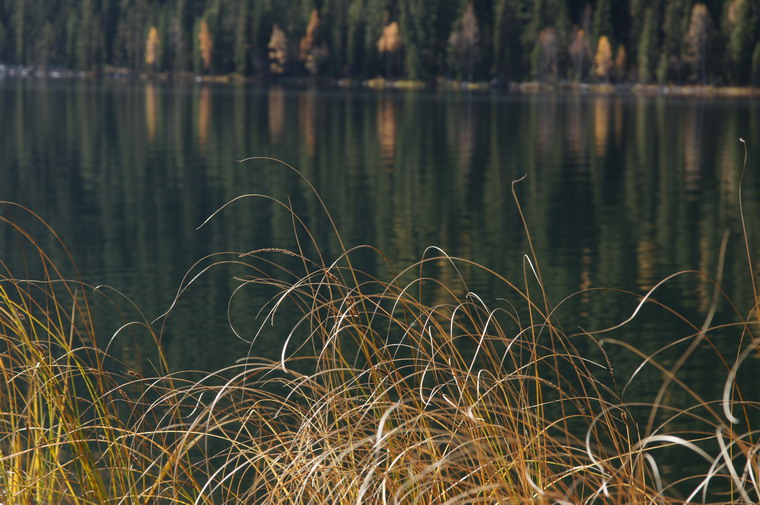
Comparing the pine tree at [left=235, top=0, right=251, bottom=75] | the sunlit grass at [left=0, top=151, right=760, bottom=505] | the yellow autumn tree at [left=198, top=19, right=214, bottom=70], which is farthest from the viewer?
the yellow autumn tree at [left=198, top=19, right=214, bottom=70]

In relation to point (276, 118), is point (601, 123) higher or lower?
lower

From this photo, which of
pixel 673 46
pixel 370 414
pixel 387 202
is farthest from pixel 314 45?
pixel 370 414

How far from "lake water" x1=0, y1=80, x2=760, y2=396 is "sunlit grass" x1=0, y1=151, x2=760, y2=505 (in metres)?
0.64

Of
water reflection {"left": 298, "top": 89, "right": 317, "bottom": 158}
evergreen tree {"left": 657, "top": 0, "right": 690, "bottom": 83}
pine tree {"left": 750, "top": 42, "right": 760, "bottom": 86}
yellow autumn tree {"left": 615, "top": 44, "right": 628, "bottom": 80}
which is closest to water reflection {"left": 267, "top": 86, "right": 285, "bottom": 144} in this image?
water reflection {"left": 298, "top": 89, "right": 317, "bottom": 158}

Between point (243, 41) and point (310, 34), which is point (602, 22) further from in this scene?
point (243, 41)

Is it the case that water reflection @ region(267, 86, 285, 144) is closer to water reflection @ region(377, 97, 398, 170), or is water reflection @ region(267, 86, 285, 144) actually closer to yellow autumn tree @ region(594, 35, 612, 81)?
water reflection @ region(377, 97, 398, 170)

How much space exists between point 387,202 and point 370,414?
21987 mm

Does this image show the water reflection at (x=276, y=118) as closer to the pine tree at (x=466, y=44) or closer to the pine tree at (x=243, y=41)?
the pine tree at (x=466, y=44)

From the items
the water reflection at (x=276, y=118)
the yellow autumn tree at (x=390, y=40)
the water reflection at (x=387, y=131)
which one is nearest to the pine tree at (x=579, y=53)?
the yellow autumn tree at (x=390, y=40)

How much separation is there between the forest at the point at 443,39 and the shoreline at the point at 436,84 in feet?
2.34

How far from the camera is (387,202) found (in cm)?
2720

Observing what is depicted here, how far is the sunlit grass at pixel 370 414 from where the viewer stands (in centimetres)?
307

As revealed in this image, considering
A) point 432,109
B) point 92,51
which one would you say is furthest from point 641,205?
point 92,51

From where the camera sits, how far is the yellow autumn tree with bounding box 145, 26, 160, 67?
477ft
